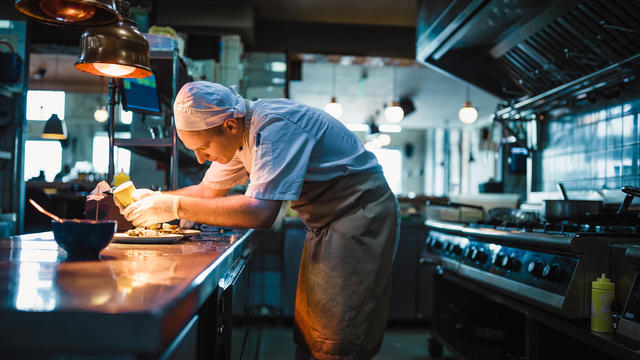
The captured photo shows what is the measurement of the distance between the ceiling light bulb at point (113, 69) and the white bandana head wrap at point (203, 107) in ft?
1.49

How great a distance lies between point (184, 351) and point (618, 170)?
239 cm

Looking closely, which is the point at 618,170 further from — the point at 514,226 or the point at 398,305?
the point at 398,305

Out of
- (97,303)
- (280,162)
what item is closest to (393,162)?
(280,162)

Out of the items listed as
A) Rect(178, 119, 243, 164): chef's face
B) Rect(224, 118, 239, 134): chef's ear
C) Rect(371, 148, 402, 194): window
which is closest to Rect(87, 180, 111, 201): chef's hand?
Rect(178, 119, 243, 164): chef's face

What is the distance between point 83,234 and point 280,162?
0.51m

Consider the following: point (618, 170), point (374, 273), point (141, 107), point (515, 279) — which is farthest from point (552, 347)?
point (141, 107)

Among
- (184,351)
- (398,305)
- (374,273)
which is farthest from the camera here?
(398,305)

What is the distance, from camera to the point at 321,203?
149cm

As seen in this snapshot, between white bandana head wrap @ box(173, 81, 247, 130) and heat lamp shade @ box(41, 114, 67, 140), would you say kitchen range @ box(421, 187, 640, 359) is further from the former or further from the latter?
heat lamp shade @ box(41, 114, 67, 140)

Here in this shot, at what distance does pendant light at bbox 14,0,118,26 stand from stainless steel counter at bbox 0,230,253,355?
699mm

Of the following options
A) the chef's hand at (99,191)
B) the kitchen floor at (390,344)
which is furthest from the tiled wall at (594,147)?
the chef's hand at (99,191)

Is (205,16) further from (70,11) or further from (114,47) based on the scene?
(70,11)

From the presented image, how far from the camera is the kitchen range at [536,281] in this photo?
4.90 ft

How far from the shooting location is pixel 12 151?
456 cm
